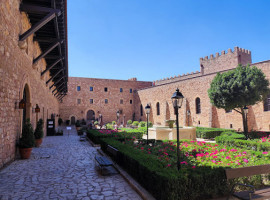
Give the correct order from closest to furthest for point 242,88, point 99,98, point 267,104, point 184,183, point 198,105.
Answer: point 184,183, point 242,88, point 267,104, point 198,105, point 99,98

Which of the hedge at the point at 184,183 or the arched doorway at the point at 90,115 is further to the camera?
the arched doorway at the point at 90,115

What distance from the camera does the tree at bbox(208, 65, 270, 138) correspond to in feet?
40.2

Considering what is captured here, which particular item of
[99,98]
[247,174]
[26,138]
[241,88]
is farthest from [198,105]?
[247,174]

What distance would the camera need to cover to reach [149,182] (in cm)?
374

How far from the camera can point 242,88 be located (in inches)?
491

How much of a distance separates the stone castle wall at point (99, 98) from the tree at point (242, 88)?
75.7 feet

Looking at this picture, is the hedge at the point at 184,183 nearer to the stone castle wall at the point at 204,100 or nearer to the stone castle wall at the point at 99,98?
the stone castle wall at the point at 204,100

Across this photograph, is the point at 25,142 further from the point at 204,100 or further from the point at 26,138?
the point at 204,100

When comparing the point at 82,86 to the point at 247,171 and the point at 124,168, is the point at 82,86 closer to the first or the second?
the point at 124,168

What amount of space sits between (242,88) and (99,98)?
83.9 feet

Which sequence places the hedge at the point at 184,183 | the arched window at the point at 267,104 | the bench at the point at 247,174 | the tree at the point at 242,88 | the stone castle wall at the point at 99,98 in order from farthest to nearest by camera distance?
1. the stone castle wall at the point at 99,98
2. the arched window at the point at 267,104
3. the tree at the point at 242,88
4. the hedge at the point at 184,183
5. the bench at the point at 247,174

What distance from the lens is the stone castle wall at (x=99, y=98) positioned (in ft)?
105

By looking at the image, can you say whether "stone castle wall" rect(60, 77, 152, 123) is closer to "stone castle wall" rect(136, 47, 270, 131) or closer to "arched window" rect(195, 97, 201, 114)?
"stone castle wall" rect(136, 47, 270, 131)

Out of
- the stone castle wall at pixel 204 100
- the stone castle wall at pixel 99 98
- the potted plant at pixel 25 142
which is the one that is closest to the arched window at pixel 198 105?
the stone castle wall at pixel 204 100
